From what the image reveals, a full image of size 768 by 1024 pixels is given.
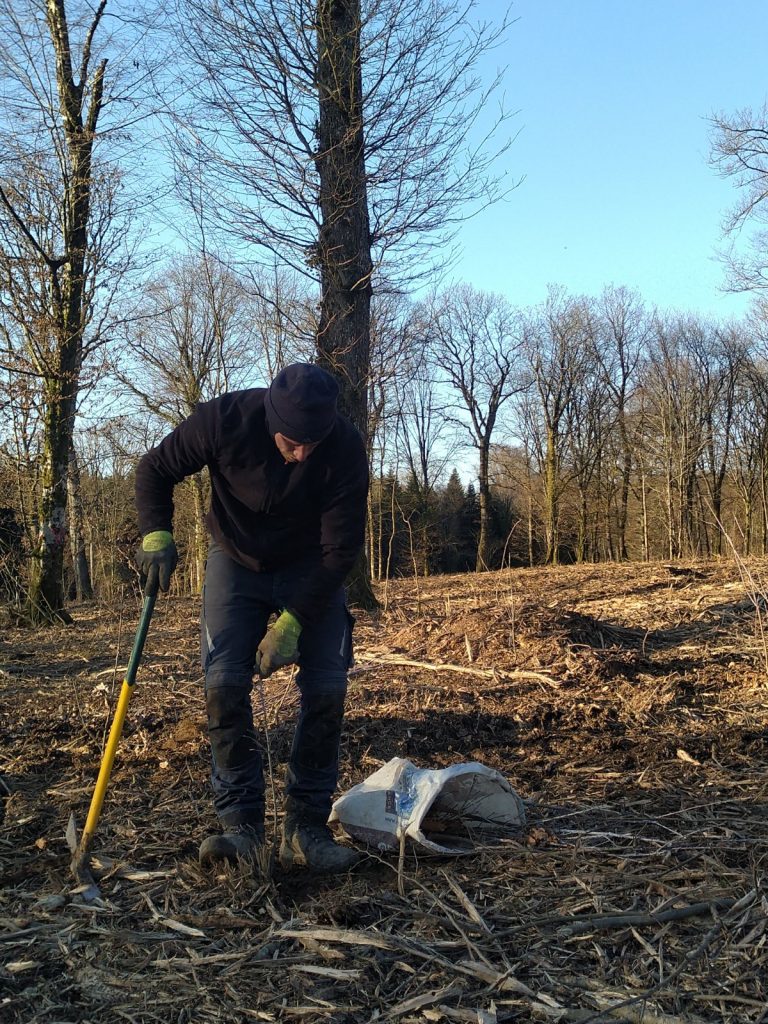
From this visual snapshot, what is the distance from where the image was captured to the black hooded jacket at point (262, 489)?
2.94 m

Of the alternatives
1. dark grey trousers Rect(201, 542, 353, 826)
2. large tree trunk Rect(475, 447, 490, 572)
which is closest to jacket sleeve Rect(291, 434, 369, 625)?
dark grey trousers Rect(201, 542, 353, 826)

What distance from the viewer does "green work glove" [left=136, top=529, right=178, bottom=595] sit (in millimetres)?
2934

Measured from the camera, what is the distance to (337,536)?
298 cm

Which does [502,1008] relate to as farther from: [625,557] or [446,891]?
[625,557]

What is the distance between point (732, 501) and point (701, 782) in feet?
112

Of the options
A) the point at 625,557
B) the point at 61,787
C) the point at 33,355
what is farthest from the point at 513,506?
the point at 61,787

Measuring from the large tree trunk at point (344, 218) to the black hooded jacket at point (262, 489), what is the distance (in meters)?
5.18

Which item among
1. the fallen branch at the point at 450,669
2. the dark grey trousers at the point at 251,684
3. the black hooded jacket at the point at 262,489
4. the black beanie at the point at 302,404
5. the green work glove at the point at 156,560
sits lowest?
the fallen branch at the point at 450,669

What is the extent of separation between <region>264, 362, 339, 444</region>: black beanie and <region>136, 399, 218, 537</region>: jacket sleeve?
269 mm

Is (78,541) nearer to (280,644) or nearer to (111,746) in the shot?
(111,746)

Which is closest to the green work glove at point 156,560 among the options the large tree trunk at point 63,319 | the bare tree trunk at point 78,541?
the large tree trunk at point 63,319

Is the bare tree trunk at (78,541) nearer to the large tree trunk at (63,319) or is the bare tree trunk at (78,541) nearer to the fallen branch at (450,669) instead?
the large tree trunk at (63,319)

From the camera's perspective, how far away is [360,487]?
3.02 m

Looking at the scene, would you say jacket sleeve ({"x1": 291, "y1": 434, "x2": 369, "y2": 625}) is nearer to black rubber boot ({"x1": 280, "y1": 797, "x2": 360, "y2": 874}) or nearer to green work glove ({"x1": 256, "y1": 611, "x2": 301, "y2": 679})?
green work glove ({"x1": 256, "y1": 611, "x2": 301, "y2": 679})
